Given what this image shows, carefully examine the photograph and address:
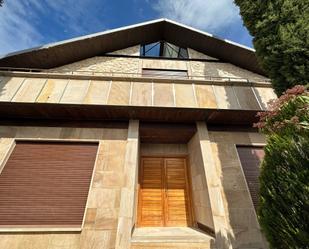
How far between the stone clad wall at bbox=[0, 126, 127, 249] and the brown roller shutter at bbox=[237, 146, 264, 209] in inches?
168

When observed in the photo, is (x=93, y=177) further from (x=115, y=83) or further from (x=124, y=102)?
(x=115, y=83)

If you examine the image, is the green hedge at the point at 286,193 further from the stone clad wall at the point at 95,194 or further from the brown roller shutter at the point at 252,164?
the stone clad wall at the point at 95,194

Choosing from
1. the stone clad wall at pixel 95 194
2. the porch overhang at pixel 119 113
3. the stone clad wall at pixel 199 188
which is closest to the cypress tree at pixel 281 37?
the porch overhang at pixel 119 113

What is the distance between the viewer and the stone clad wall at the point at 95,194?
520 centimetres

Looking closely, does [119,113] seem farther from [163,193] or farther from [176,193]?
[176,193]

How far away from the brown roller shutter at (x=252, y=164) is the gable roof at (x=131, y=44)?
17.9 feet

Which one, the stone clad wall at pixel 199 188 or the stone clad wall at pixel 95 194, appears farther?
the stone clad wall at pixel 199 188

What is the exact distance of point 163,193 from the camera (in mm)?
7598

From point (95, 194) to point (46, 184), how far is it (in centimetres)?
167

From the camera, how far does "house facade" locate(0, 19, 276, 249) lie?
546 centimetres

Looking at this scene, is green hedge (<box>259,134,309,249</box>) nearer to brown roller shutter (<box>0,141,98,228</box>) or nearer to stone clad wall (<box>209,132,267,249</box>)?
stone clad wall (<box>209,132,267,249</box>)

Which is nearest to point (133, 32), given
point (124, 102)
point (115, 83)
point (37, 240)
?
point (115, 83)

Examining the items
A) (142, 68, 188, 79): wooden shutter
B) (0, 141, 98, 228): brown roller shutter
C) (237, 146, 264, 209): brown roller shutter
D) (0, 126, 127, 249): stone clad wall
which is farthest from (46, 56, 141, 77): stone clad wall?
(237, 146, 264, 209): brown roller shutter

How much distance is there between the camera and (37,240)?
5.23m
